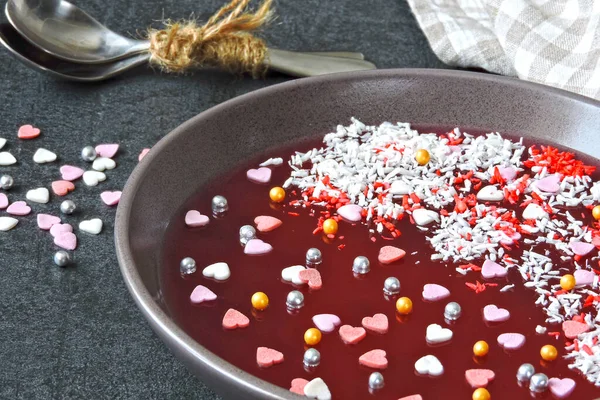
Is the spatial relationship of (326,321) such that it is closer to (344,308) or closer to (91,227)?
(344,308)

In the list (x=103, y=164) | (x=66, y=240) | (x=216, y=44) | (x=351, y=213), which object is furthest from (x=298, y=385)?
(x=216, y=44)

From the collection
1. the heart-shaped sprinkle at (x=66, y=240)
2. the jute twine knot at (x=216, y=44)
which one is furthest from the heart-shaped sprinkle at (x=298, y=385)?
the jute twine knot at (x=216, y=44)

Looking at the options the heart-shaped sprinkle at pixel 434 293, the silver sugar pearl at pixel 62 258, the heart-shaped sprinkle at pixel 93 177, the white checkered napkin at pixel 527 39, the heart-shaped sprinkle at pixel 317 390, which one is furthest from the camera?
the white checkered napkin at pixel 527 39

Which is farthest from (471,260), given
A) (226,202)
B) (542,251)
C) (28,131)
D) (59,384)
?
(28,131)

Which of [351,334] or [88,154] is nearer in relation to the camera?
[351,334]

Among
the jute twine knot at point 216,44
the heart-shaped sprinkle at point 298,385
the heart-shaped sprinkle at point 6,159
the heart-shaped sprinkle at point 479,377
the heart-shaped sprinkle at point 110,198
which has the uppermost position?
the heart-shaped sprinkle at point 479,377

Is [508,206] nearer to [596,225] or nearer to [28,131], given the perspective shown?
[596,225]

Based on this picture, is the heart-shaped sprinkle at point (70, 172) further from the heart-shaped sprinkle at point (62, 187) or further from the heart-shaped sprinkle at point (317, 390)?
the heart-shaped sprinkle at point (317, 390)
